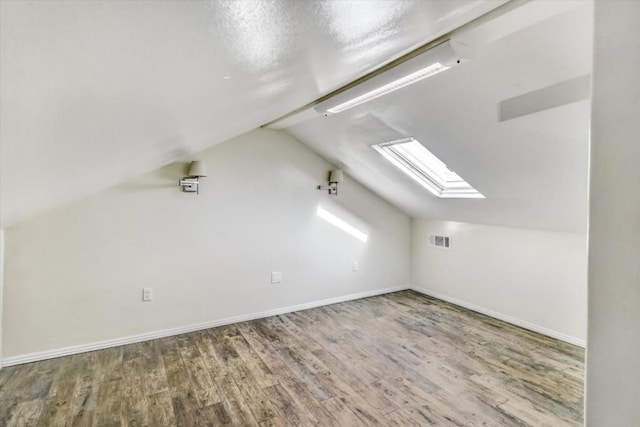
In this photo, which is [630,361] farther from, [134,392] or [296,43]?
[134,392]

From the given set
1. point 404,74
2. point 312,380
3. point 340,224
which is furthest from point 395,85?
point 340,224

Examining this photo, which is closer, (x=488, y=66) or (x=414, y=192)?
(x=488, y=66)

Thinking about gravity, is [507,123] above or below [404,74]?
below

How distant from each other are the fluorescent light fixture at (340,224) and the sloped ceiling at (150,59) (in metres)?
2.56

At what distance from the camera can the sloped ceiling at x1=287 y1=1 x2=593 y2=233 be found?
1.42m

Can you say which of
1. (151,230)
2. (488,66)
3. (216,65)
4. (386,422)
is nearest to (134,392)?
(151,230)

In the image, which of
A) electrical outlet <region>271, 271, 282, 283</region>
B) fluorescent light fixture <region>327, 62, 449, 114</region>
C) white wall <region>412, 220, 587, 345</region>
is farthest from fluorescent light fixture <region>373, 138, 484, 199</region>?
electrical outlet <region>271, 271, 282, 283</region>

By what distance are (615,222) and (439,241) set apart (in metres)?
3.66

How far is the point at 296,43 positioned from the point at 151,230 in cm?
270

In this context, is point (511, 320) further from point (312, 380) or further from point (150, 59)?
point (150, 59)

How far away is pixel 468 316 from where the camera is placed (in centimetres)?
363

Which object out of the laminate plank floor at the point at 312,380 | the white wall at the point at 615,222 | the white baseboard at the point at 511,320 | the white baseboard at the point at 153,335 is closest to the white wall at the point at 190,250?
the white baseboard at the point at 153,335

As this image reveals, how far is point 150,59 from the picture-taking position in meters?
0.61

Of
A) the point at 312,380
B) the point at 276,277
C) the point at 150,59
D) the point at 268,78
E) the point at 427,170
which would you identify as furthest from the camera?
the point at 276,277
